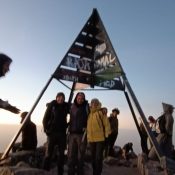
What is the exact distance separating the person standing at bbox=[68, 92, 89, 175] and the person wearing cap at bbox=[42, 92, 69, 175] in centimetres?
20

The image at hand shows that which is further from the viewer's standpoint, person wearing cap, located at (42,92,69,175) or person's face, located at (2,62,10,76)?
person wearing cap, located at (42,92,69,175)

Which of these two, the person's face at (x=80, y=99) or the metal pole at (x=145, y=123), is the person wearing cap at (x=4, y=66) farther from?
the metal pole at (x=145, y=123)

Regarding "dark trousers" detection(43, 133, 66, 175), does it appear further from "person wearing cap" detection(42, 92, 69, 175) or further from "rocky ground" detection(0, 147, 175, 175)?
"rocky ground" detection(0, 147, 175, 175)

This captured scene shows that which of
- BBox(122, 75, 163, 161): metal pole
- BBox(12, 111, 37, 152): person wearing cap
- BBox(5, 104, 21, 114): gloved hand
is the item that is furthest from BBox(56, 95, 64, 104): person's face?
BBox(5, 104, 21, 114): gloved hand

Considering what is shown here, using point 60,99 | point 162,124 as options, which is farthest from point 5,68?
point 162,124

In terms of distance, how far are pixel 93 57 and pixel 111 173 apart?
4347 millimetres

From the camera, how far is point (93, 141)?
31.6 ft

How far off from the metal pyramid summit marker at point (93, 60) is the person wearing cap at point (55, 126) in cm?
212

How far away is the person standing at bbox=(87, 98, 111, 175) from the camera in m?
9.57

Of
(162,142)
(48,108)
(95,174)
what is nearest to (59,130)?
(48,108)

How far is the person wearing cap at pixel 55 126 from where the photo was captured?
9.70 meters

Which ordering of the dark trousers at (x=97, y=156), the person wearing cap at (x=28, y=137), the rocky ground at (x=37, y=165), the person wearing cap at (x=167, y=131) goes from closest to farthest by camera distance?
the rocky ground at (x=37, y=165)
the dark trousers at (x=97, y=156)
the person wearing cap at (x=167, y=131)
the person wearing cap at (x=28, y=137)

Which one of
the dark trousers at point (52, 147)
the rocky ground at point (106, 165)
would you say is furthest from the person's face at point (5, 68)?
the dark trousers at point (52, 147)

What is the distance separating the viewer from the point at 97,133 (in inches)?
379
